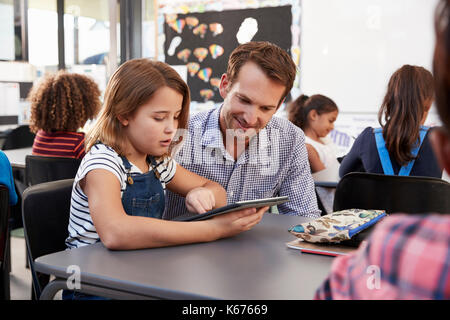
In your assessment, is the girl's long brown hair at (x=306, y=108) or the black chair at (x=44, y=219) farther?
the girl's long brown hair at (x=306, y=108)

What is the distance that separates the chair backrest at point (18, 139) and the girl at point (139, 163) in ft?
10.8

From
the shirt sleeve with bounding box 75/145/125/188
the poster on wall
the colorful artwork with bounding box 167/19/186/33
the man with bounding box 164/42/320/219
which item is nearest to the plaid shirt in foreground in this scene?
the shirt sleeve with bounding box 75/145/125/188

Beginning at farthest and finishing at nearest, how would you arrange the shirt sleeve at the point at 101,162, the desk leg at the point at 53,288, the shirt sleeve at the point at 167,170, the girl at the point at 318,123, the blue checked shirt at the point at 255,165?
the girl at the point at 318,123 < the blue checked shirt at the point at 255,165 < the shirt sleeve at the point at 167,170 < the shirt sleeve at the point at 101,162 < the desk leg at the point at 53,288

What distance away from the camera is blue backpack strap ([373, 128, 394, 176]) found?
2289 mm

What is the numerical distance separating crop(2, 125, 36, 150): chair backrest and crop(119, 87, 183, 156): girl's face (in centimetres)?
337

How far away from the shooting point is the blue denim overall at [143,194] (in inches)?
56.4

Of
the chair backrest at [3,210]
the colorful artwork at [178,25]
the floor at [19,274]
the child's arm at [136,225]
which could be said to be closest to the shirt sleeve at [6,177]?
the chair backrest at [3,210]

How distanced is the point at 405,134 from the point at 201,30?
3238 millimetres

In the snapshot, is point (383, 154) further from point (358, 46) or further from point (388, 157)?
point (358, 46)

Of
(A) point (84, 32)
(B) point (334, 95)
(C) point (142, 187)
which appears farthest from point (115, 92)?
(A) point (84, 32)

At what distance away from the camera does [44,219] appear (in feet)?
4.58

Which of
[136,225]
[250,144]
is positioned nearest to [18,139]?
[250,144]

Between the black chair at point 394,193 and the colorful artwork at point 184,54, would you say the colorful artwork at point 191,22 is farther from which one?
the black chair at point 394,193

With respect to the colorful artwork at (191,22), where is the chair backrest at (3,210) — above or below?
below
